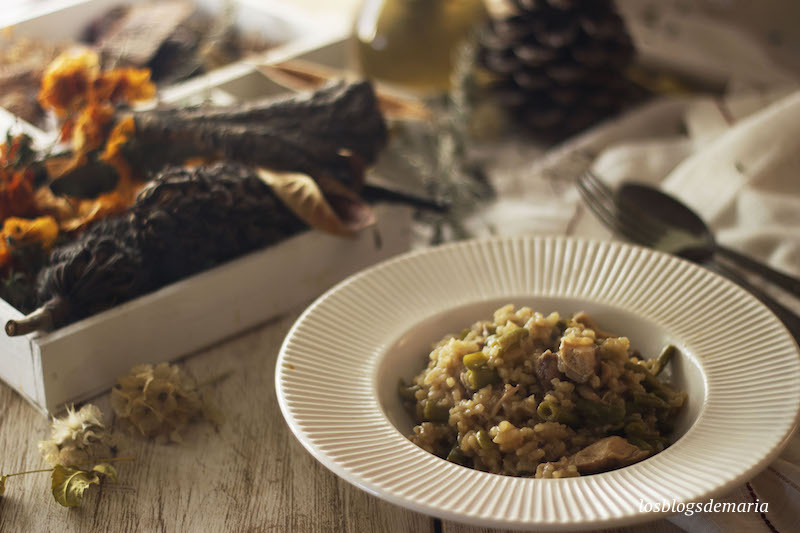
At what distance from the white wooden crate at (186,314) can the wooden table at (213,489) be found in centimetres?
6

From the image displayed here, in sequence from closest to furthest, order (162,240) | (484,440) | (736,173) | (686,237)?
(484,440)
(162,240)
(686,237)
(736,173)

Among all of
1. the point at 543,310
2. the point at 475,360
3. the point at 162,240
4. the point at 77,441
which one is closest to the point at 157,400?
the point at 77,441

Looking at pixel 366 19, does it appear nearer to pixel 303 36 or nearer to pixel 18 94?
pixel 303 36

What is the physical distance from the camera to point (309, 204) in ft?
4.40

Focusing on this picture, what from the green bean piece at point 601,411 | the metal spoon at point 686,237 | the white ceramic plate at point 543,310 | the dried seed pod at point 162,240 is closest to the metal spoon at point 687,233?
the metal spoon at point 686,237

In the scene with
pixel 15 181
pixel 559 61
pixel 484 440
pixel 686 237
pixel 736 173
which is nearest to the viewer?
pixel 484 440

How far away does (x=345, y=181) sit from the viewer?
1.44 metres

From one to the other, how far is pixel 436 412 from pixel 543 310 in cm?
27

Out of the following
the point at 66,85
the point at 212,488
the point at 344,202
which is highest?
the point at 66,85

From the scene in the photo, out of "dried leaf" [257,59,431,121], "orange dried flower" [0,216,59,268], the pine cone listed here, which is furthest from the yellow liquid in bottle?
"orange dried flower" [0,216,59,268]

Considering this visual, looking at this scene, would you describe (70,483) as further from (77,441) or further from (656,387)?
(656,387)

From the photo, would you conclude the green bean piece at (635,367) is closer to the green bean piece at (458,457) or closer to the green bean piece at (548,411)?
the green bean piece at (548,411)

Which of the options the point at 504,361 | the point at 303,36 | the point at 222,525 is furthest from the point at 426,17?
the point at 222,525

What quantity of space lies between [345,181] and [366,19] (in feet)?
2.43
